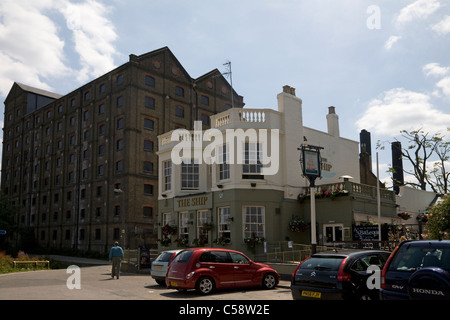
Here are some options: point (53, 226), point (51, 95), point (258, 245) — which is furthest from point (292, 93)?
point (51, 95)

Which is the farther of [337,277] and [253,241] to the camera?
[253,241]

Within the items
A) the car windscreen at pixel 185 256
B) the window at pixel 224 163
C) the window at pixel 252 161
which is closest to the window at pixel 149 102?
the window at pixel 224 163

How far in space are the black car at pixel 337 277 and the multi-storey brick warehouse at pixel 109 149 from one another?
31.1 meters

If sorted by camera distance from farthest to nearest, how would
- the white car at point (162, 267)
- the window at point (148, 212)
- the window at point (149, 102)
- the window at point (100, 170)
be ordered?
the window at point (100, 170), the window at point (149, 102), the window at point (148, 212), the white car at point (162, 267)

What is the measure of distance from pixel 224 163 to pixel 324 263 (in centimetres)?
1520

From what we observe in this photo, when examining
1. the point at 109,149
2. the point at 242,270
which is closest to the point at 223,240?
the point at 242,270

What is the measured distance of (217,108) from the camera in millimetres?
56344

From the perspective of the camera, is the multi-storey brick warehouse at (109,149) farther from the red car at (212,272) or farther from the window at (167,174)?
the red car at (212,272)

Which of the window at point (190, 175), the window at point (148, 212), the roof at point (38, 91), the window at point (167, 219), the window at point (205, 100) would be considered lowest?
the window at point (167, 219)

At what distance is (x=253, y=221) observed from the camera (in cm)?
2502

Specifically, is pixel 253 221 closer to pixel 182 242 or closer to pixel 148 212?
pixel 182 242

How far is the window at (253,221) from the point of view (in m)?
24.8

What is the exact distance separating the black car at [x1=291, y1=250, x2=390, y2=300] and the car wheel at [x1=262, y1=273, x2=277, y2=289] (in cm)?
391

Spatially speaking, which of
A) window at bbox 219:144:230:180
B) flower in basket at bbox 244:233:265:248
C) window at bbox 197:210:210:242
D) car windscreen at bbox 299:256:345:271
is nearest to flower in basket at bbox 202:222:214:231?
window at bbox 197:210:210:242
